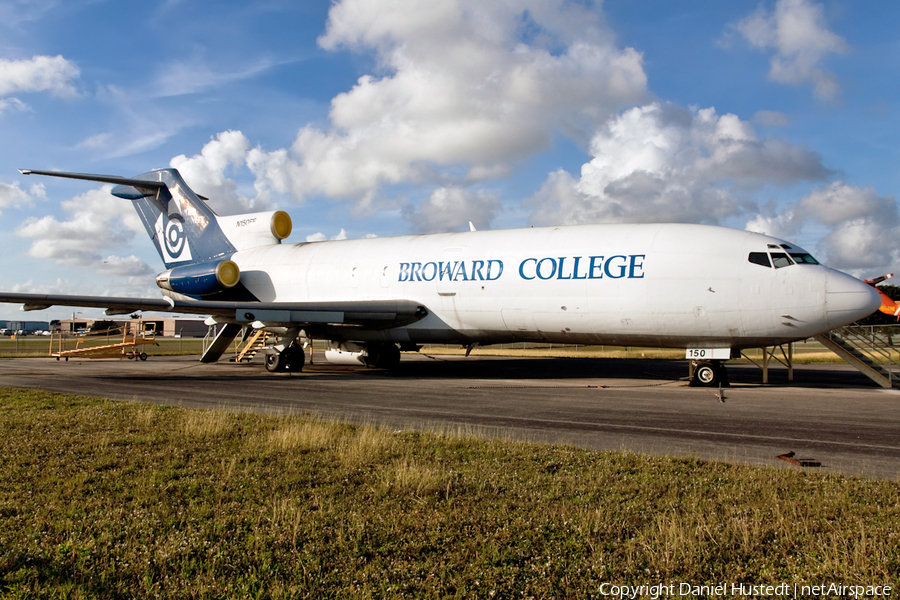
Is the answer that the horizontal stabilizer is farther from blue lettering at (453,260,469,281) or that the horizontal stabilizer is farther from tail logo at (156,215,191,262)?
blue lettering at (453,260,469,281)

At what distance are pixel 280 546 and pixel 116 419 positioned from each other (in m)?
6.56

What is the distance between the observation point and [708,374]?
642 inches

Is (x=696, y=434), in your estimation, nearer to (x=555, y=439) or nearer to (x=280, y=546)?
(x=555, y=439)

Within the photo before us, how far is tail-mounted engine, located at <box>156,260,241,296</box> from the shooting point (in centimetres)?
2273

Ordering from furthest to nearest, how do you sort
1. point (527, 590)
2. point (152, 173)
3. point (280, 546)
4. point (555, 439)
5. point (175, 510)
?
1. point (152, 173)
2. point (555, 439)
3. point (175, 510)
4. point (280, 546)
5. point (527, 590)

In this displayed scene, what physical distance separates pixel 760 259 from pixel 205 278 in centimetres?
1859

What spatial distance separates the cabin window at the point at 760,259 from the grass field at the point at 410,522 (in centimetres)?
980

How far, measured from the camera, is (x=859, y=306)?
45.9 feet

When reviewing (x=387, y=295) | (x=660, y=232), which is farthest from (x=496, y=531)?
(x=387, y=295)

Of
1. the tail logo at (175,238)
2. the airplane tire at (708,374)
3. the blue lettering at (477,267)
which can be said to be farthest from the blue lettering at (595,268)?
the tail logo at (175,238)

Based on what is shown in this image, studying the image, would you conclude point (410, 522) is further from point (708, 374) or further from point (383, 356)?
point (383, 356)

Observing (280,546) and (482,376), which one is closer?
(280,546)

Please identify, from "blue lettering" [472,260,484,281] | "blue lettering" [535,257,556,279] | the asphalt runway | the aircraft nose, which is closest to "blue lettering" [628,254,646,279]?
"blue lettering" [535,257,556,279]

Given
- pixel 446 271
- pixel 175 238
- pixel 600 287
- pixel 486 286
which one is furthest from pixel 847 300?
pixel 175 238
